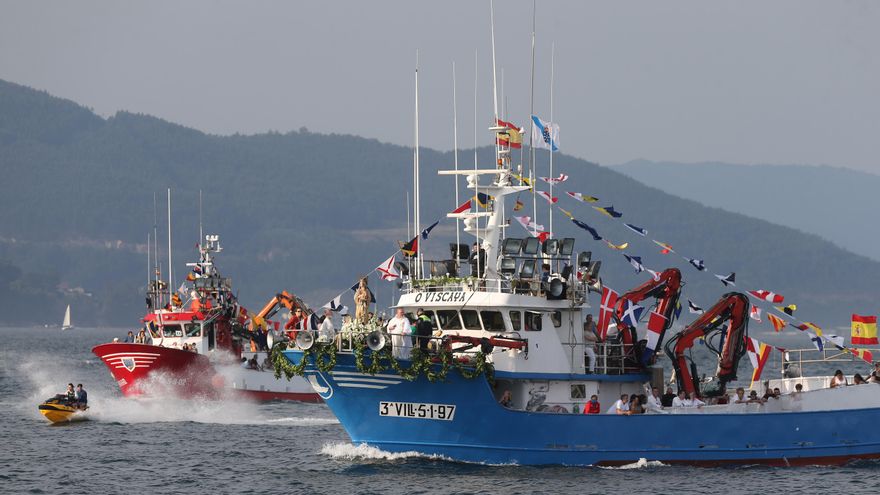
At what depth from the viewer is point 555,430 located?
121 ft

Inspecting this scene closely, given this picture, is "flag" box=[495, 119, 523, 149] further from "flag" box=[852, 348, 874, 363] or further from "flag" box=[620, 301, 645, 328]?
"flag" box=[852, 348, 874, 363]

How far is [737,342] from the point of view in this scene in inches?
1610

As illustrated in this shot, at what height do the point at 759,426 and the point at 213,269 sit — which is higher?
the point at 213,269

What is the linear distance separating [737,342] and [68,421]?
25912 mm

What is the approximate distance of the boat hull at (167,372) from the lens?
61.2m

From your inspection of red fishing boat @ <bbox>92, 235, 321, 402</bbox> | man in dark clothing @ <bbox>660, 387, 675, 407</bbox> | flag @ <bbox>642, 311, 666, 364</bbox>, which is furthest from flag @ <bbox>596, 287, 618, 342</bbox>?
red fishing boat @ <bbox>92, 235, 321, 402</bbox>

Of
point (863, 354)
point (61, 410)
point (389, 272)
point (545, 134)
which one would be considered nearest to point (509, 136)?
point (545, 134)

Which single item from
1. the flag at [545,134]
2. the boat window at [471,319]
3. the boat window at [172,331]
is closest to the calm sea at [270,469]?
the boat window at [471,319]

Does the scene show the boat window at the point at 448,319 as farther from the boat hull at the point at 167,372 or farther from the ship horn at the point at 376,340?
the boat hull at the point at 167,372

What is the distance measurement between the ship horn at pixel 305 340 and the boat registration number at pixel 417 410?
2.49 metres

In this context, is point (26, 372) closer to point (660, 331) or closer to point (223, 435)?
point (223, 435)

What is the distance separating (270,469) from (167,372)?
22903 millimetres

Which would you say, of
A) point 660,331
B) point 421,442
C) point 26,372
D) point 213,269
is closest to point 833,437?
point 660,331

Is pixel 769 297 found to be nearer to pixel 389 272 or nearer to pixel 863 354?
pixel 863 354
